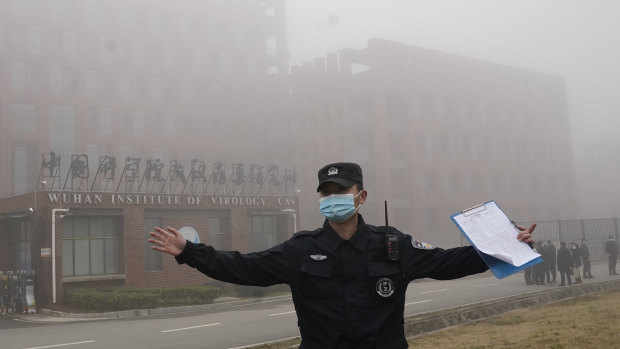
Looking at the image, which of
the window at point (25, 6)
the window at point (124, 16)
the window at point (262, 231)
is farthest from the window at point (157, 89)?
the window at point (262, 231)

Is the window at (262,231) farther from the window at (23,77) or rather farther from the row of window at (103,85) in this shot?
the window at (23,77)

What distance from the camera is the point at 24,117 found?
5103 centimetres

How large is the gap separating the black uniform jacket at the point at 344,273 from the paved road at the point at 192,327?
28.4ft

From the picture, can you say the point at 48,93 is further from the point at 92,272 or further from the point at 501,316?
the point at 501,316

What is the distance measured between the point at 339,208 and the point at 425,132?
60006 millimetres

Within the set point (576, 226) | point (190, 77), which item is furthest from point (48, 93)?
point (576, 226)

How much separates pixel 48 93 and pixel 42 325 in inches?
1493

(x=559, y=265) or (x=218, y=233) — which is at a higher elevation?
(x=218, y=233)

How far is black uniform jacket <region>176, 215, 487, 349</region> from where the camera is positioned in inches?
142

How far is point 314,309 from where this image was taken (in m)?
3.68

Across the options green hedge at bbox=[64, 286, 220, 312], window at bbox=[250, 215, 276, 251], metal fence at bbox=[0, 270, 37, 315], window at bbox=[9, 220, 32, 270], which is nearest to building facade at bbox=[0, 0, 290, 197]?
window at bbox=[9, 220, 32, 270]

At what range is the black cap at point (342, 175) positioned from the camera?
385 centimetres

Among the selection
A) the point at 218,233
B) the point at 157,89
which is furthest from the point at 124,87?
the point at 218,233

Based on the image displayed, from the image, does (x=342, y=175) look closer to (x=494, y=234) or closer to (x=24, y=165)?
(x=494, y=234)
